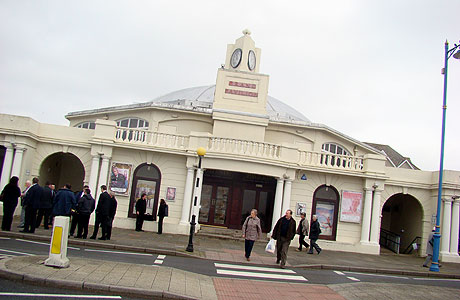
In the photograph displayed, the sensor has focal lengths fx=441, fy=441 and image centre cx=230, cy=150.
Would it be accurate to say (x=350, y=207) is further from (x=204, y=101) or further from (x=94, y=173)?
(x=204, y=101)

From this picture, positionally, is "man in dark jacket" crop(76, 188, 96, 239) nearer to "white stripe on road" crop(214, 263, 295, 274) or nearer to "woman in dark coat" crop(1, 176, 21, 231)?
"woman in dark coat" crop(1, 176, 21, 231)

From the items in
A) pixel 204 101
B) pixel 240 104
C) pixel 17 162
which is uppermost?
pixel 204 101

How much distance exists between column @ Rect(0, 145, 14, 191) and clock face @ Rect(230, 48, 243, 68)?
12.4 meters

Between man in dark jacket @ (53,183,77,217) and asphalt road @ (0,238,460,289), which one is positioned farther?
man in dark jacket @ (53,183,77,217)

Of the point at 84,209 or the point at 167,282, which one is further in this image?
the point at 84,209

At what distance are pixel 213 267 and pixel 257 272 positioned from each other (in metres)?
1.23

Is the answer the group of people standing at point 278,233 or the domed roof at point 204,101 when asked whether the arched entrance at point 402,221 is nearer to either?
the domed roof at point 204,101

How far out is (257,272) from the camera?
12.2 m

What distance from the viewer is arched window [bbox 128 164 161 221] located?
21188 millimetres

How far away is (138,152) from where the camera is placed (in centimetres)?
2136

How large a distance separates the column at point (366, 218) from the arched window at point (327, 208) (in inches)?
51.9

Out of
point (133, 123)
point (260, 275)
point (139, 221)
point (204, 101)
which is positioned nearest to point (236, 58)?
point (204, 101)

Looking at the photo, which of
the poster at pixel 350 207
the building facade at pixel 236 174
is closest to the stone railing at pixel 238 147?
the building facade at pixel 236 174

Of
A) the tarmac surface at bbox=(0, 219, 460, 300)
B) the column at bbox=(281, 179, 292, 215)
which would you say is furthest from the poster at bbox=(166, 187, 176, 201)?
the tarmac surface at bbox=(0, 219, 460, 300)
